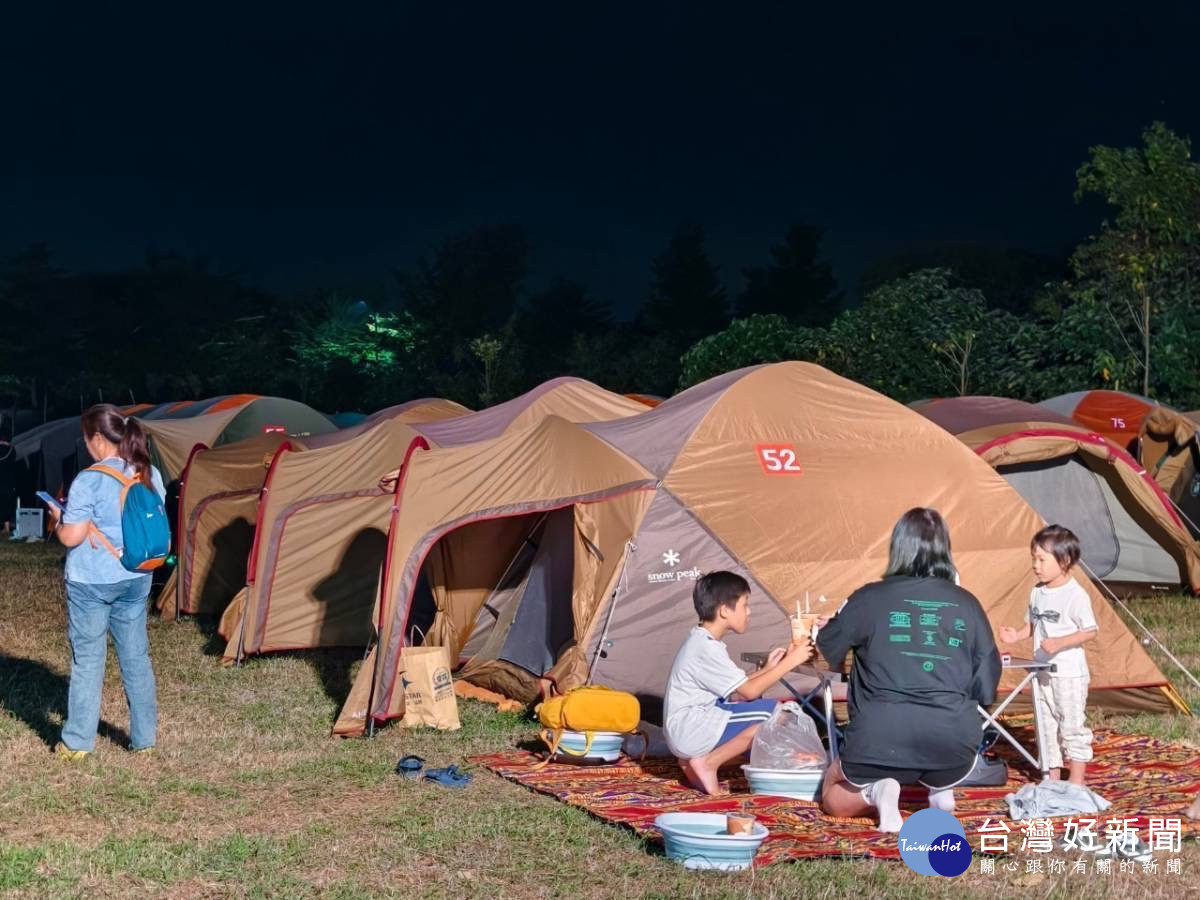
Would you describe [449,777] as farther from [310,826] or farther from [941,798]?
[941,798]

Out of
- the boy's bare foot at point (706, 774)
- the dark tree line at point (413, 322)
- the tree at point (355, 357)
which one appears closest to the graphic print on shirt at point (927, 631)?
the boy's bare foot at point (706, 774)

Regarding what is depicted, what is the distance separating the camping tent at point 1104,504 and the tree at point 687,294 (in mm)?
38761

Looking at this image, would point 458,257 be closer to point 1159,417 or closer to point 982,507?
point 1159,417

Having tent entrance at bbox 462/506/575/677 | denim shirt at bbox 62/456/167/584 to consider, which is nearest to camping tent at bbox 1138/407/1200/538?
tent entrance at bbox 462/506/575/677

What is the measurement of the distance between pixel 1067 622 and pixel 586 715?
2458mm

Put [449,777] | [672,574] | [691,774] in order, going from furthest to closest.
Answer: [672,574] → [449,777] → [691,774]

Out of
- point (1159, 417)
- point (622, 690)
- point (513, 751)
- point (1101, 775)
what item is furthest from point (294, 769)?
point (1159, 417)

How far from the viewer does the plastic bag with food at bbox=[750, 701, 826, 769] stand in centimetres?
668

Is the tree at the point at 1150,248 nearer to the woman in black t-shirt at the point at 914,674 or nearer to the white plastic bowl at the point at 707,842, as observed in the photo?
the woman in black t-shirt at the point at 914,674

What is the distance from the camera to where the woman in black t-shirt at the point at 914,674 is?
5805 mm

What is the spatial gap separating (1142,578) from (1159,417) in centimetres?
256

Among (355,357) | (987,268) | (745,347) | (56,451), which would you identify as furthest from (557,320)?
(56,451)

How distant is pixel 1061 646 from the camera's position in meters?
6.76

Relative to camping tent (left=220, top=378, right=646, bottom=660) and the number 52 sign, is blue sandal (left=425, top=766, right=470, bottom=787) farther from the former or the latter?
camping tent (left=220, top=378, right=646, bottom=660)
